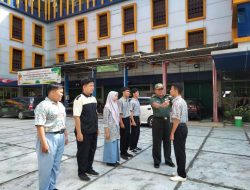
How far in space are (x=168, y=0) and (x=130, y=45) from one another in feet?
16.9

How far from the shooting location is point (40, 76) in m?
18.8

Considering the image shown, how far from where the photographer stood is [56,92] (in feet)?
11.4

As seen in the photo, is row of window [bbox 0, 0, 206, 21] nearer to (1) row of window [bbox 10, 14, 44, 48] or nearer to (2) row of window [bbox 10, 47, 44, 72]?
(1) row of window [bbox 10, 14, 44, 48]

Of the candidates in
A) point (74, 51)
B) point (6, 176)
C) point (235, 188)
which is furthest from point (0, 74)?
point (235, 188)

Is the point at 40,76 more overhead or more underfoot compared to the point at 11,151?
more overhead

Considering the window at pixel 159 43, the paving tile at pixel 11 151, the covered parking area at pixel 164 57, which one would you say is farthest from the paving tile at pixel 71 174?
the window at pixel 159 43

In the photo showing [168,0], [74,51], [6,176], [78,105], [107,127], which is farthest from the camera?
[74,51]

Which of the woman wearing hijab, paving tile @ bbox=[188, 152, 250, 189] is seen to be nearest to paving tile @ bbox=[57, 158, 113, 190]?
the woman wearing hijab

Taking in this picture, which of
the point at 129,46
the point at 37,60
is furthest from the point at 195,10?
the point at 37,60

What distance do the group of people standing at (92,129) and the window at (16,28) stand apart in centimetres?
2143

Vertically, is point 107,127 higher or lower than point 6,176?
higher

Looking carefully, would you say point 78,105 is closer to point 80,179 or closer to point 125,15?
point 80,179

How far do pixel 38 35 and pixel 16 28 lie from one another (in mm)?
2834

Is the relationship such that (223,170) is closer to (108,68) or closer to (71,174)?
(71,174)
